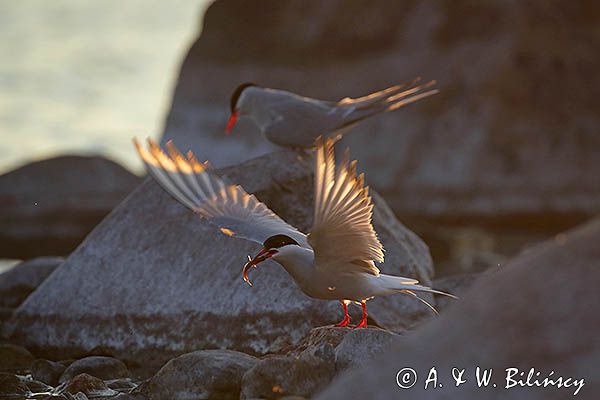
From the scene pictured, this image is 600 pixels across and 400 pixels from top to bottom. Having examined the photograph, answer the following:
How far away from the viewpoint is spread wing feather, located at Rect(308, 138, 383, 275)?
4352 mm

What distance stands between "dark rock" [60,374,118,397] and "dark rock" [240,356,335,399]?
93cm

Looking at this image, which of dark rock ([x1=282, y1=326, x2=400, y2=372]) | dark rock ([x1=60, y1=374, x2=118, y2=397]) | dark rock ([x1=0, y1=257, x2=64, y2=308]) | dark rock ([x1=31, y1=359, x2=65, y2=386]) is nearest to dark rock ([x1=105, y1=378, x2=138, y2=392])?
dark rock ([x1=60, y1=374, x2=118, y2=397])

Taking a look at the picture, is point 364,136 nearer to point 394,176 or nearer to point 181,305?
point 394,176

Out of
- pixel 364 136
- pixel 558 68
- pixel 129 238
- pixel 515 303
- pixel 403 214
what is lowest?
pixel 515 303

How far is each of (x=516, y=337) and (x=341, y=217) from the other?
2.03 metres

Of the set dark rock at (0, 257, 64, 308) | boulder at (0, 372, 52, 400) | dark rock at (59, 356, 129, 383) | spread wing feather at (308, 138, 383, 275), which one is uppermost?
spread wing feather at (308, 138, 383, 275)

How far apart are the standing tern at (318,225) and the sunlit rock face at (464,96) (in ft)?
39.5

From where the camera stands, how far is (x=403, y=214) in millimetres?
17391

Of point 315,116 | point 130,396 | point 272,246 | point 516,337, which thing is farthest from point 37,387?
point 516,337

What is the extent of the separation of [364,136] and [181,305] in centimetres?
1333

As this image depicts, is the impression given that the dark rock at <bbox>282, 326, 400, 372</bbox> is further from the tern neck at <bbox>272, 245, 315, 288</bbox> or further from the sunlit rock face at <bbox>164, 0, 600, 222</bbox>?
the sunlit rock face at <bbox>164, 0, 600, 222</bbox>

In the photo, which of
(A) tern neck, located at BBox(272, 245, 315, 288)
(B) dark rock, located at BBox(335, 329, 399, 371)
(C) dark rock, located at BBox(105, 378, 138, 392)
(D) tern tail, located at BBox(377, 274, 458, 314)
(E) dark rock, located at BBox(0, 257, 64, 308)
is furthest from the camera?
(E) dark rock, located at BBox(0, 257, 64, 308)

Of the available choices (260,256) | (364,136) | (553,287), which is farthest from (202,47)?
(553,287)

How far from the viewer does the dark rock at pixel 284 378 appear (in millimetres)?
4266
